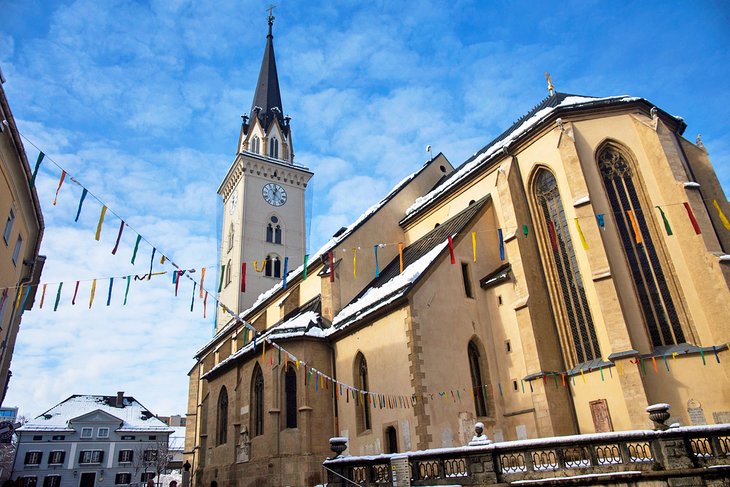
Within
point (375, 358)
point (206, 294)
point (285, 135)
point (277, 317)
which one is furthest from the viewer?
point (285, 135)

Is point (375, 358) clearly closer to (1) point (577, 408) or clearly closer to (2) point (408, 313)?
(2) point (408, 313)

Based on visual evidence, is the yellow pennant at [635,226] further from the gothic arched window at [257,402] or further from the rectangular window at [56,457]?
the rectangular window at [56,457]

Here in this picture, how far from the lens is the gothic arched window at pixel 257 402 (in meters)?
20.4

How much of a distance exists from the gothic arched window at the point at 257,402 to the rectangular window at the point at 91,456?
33.1 meters

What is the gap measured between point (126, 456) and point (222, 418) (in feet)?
94.1

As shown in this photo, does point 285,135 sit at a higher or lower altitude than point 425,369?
higher

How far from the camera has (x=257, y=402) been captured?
21.0 m

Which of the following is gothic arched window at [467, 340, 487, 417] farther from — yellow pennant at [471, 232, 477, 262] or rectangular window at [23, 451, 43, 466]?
rectangular window at [23, 451, 43, 466]

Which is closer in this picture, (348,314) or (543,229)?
(543,229)

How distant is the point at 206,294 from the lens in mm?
12945

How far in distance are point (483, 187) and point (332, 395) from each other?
10.1 metres

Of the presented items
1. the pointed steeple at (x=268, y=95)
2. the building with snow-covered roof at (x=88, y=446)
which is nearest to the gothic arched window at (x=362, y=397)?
the pointed steeple at (x=268, y=95)

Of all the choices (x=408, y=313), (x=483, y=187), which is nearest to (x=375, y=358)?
(x=408, y=313)

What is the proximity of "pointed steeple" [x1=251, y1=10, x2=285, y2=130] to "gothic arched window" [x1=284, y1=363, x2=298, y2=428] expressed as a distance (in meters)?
27.4
